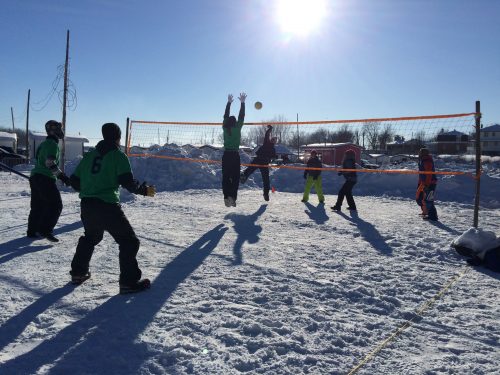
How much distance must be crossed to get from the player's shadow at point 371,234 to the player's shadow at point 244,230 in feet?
5.97

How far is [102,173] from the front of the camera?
3621 mm

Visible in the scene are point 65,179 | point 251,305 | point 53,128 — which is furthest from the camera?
point 53,128

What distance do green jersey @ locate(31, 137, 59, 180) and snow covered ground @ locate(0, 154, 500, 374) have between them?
3.37 ft

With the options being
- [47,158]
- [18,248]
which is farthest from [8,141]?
[18,248]

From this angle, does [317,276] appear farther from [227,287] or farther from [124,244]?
[124,244]

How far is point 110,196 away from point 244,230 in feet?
11.4

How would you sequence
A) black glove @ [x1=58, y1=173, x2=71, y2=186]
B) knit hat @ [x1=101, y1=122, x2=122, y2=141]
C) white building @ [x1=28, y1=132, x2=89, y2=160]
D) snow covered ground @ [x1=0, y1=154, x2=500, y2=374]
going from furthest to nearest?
white building @ [x1=28, y1=132, x2=89, y2=160] → black glove @ [x1=58, y1=173, x2=71, y2=186] → knit hat @ [x1=101, y1=122, x2=122, y2=141] → snow covered ground @ [x1=0, y1=154, x2=500, y2=374]

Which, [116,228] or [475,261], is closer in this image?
[116,228]

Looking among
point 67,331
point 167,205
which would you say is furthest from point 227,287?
point 167,205

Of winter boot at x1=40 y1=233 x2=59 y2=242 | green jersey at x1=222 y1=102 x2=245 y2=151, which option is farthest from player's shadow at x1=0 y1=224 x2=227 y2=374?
green jersey at x1=222 y1=102 x2=245 y2=151

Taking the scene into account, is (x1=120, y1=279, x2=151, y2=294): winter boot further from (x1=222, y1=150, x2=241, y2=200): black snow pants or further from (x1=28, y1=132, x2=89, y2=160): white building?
(x1=28, y1=132, x2=89, y2=160): white building

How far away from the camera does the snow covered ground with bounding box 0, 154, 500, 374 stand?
254 centimetres

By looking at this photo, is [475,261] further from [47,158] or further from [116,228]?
[47,158]

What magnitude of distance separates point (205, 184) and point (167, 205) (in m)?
5.32
